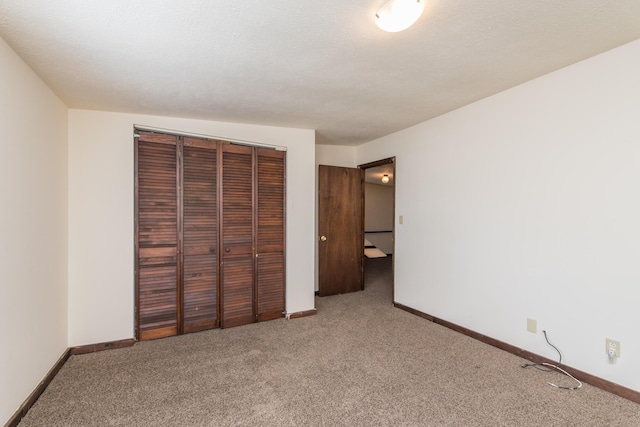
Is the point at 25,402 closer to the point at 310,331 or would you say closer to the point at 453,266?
the point at 310,331

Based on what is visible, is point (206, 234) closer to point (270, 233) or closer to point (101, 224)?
point (270, 233)

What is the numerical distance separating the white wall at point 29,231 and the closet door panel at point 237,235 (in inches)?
54.7

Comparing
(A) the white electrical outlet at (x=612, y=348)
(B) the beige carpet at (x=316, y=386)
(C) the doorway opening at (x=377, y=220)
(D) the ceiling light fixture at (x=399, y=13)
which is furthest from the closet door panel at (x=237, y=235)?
(C) the doorway opening at (x=377, y=220)

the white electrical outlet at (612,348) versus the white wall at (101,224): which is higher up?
the white wall at (101,224)

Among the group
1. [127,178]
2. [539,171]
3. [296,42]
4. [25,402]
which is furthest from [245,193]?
[539,171]

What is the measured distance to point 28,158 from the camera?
205 centimetres

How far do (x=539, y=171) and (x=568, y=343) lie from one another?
4.46 feet

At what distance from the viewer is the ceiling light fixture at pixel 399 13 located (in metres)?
1.46

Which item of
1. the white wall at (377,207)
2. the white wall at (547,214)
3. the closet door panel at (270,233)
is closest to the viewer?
the white wall at (547,214)

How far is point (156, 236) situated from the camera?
→ 305 centimetres

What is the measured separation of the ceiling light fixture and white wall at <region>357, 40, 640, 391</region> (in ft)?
5.24

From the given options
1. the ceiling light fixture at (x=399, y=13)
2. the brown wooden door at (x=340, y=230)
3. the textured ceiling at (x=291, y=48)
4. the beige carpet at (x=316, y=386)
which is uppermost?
the textured ceiling at (x=291, y=48)

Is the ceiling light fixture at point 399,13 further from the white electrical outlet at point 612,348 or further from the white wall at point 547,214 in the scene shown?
the white electrical outlet at point 612,348

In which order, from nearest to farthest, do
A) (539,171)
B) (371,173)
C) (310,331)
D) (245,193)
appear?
1. (539,171)
2. (310,331)
3. (245,193)
4. (371,173)
